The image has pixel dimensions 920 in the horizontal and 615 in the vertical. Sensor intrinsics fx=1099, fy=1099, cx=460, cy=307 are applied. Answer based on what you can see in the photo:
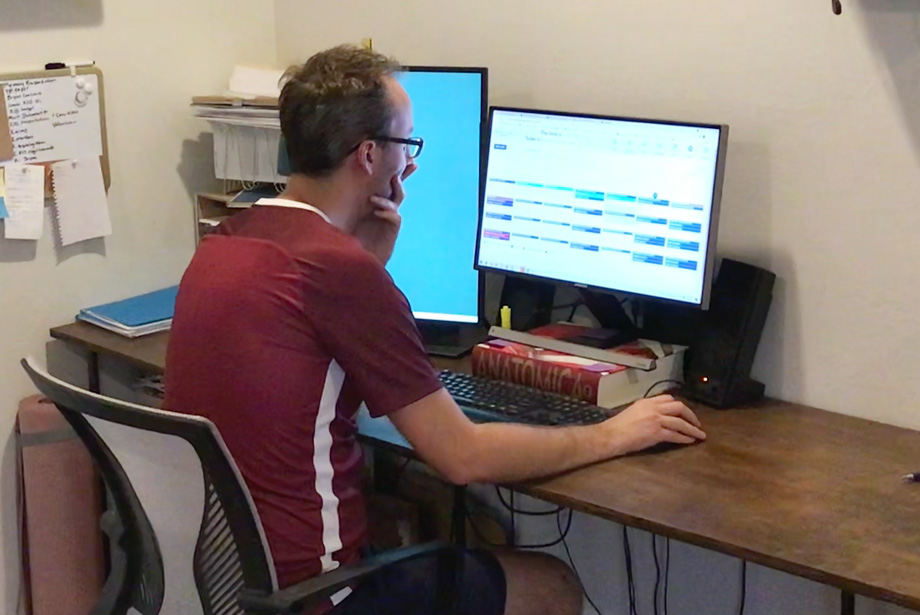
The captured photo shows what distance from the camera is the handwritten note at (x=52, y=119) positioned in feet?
7.90

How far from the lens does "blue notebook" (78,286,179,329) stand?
98.5 inches

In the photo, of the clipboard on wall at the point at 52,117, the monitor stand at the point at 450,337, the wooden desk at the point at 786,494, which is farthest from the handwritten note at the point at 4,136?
the wooden desk at the point at 786,494

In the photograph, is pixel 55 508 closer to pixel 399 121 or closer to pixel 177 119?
pixel 177 119

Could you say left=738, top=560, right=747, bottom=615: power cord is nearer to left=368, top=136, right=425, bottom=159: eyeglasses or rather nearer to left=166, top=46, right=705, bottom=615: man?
left=166, top=46, right=705, bottom=615: man

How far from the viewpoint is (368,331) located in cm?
160

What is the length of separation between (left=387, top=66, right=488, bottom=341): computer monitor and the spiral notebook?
2.43 ft

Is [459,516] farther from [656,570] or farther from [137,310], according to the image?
[137,310]

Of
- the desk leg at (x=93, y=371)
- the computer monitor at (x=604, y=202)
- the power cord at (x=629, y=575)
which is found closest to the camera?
the computer monitor at (x=604, y=202)

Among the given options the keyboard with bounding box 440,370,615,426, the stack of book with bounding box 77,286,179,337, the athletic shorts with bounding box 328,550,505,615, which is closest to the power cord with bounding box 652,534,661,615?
the keyboard with bounding box 440,370,615,426

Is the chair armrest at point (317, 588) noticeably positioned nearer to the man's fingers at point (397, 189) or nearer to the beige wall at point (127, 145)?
the man's fingers at point (397, 189)

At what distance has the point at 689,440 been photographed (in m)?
1.82

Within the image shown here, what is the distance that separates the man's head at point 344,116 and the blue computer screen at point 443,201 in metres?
0.54

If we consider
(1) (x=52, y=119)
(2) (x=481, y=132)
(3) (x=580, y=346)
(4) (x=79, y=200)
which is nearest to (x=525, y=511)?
(3) (x=580, y=346)

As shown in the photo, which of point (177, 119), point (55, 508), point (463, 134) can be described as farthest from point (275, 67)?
point (55, 508)
